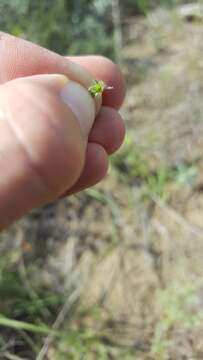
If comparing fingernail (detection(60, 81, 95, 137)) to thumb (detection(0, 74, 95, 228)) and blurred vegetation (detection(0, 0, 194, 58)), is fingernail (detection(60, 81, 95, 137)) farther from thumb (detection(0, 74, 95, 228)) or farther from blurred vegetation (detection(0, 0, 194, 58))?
blurred vegetation (detection(0, 0, 194, 58))

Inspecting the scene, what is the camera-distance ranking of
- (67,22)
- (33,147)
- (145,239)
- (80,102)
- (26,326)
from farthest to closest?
1. (67,22)
2. (145,239)
3. (26,326)
4. (80,102)
5. (33,147)

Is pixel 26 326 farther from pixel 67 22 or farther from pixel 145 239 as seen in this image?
pixel 67 22

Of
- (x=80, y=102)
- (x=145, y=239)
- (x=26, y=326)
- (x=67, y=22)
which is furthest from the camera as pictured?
(x=67, y=22)

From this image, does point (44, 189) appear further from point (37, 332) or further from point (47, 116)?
point (37, 332)

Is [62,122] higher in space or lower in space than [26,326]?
higher

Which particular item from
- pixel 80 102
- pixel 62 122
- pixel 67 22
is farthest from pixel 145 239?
pixel 67 22

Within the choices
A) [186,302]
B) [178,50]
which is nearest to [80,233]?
[186,302]

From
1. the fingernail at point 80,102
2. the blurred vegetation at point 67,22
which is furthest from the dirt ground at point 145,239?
the fingernail at point 80,102
